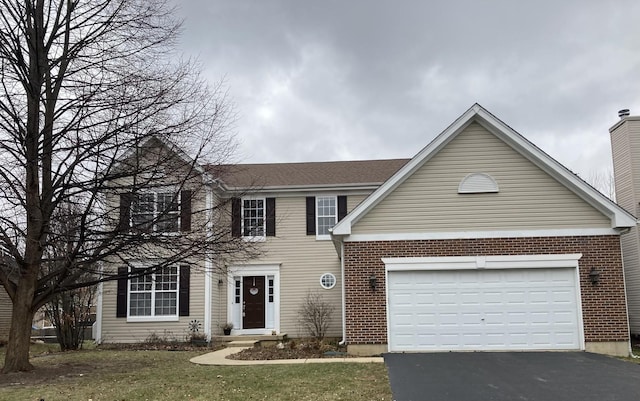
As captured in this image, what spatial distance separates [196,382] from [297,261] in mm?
9751

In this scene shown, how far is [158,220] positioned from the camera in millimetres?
11336

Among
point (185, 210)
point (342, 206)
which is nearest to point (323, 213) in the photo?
point (342, 206)

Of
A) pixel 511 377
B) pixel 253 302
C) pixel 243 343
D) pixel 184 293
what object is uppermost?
pixel 184 293

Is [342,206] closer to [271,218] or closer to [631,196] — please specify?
[271,218]

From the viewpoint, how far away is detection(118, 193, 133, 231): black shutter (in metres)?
11.1

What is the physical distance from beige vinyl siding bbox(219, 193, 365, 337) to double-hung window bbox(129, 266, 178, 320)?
1.57m

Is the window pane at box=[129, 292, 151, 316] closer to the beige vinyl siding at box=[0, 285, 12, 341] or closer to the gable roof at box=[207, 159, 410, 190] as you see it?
the gable roof at box=[207, 159, 410, 190]

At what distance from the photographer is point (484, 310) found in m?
13.6

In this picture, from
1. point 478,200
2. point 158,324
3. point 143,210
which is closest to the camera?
point 143,210

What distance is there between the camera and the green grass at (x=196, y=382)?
28.6 ft

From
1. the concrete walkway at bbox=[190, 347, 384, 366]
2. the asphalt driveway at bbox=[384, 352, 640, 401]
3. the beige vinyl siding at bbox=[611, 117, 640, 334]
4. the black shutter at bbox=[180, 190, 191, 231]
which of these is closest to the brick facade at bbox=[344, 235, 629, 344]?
the asphalt driveway at bbox=[384, 352, 640, 401]

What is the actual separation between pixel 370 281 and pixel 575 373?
5.14 metres

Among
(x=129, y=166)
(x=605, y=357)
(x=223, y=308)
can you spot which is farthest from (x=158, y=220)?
(x=605, y=357)

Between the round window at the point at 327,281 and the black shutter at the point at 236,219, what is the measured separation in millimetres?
4030
